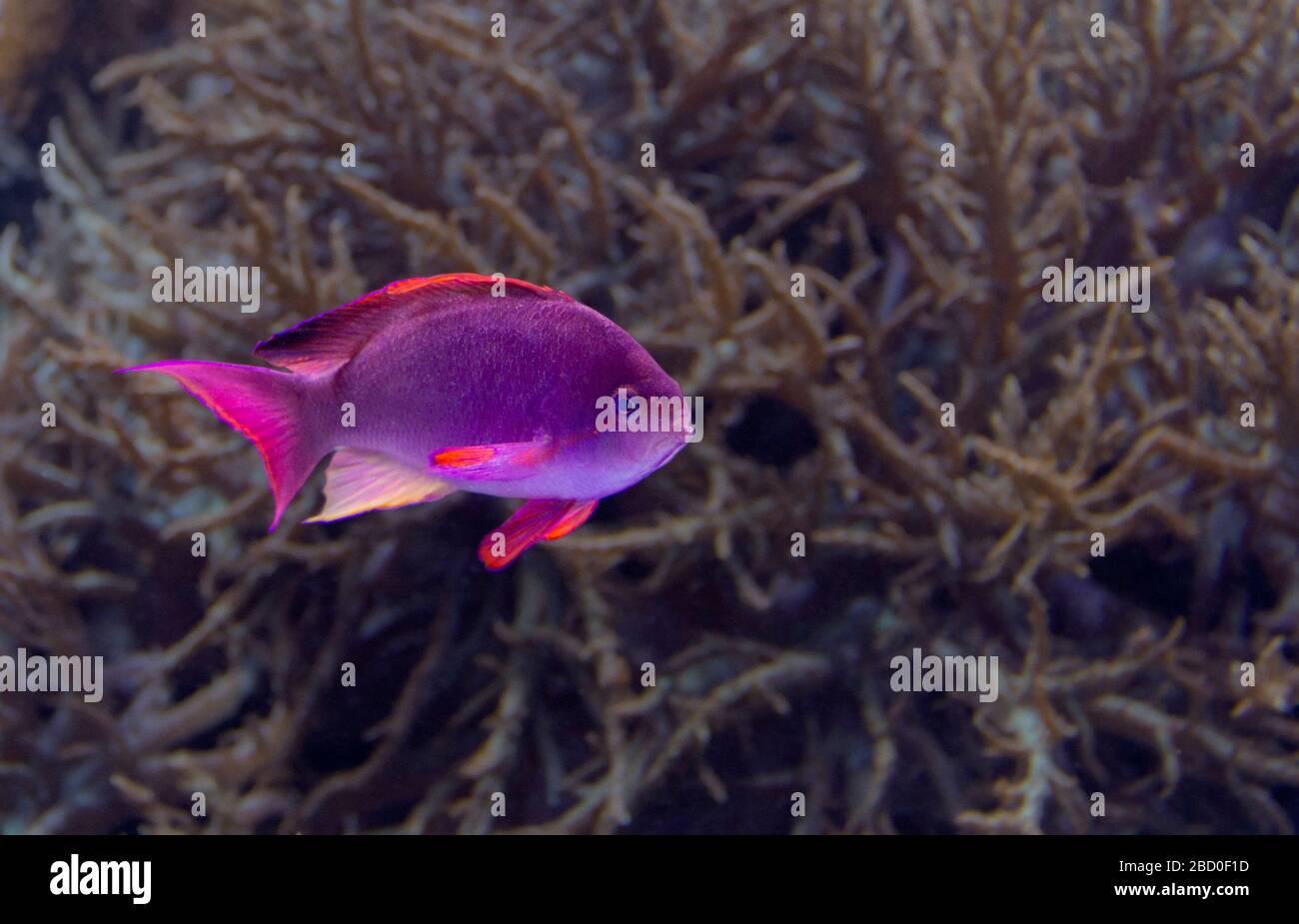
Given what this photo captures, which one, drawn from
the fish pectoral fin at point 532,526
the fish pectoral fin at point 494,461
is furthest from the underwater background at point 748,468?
the fish pectoral fin at point 494,461

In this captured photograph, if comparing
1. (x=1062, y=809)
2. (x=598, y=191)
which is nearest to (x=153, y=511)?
(x=598, y=191)

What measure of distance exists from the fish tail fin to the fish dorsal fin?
0.04 metres

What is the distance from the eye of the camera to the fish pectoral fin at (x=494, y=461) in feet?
3.73

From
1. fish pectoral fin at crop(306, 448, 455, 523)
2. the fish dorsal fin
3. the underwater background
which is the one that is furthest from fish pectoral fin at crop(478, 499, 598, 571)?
the underwater background

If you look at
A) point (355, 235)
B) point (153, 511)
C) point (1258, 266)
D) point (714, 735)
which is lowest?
point (714, 735)

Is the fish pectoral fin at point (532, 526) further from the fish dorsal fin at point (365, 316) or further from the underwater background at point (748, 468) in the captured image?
the underwater background at point (748, 468)

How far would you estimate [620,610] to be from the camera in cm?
254

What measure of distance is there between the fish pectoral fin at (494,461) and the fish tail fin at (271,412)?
30 centimetres

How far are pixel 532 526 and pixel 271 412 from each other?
1.45 feet

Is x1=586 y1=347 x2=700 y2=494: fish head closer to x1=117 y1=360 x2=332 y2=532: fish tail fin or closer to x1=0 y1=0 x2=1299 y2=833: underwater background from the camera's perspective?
x1=117 y1=360 x2=332 y2=532: fish tail fin

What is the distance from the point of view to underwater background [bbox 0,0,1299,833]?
2443mm

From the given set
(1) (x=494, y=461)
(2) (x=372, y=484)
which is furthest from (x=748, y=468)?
(1) (x=494, y=461)
